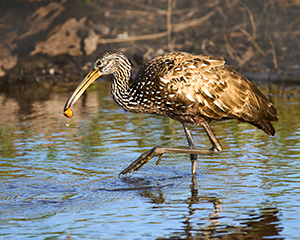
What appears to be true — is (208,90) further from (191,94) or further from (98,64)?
(98,64)

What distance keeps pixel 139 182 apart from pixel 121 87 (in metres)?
1.36

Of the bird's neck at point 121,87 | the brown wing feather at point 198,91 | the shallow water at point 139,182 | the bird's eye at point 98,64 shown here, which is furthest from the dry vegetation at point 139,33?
the bird's eye at point 98,64

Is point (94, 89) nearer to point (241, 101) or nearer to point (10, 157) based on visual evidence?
point (10, 157)

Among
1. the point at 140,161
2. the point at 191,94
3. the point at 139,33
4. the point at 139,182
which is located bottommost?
the point at 139,182

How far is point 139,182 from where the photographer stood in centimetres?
775

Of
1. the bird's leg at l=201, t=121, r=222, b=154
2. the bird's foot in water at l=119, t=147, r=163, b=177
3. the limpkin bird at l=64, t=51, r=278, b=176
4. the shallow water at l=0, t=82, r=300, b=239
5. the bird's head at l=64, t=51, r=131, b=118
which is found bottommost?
the shallow water at l=0, t=82, r=300, b=239

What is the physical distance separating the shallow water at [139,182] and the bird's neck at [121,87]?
1.02 meters

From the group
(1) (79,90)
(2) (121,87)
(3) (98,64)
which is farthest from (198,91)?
(1) (79,90)

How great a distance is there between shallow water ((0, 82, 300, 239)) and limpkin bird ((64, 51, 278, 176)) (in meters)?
0.62

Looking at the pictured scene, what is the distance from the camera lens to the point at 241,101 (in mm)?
7738

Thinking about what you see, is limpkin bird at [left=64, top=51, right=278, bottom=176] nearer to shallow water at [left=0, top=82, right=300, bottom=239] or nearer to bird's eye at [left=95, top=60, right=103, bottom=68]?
bird's eye at [left=95, top=60, right=103, bottom=68]

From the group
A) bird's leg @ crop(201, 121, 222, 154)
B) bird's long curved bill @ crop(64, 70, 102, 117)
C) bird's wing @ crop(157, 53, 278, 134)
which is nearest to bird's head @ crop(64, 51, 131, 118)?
bird's long curved bill @ crop(64, 70, 102, 117)

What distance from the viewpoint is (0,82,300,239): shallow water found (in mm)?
5840

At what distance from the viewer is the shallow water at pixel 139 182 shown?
5.84 m
